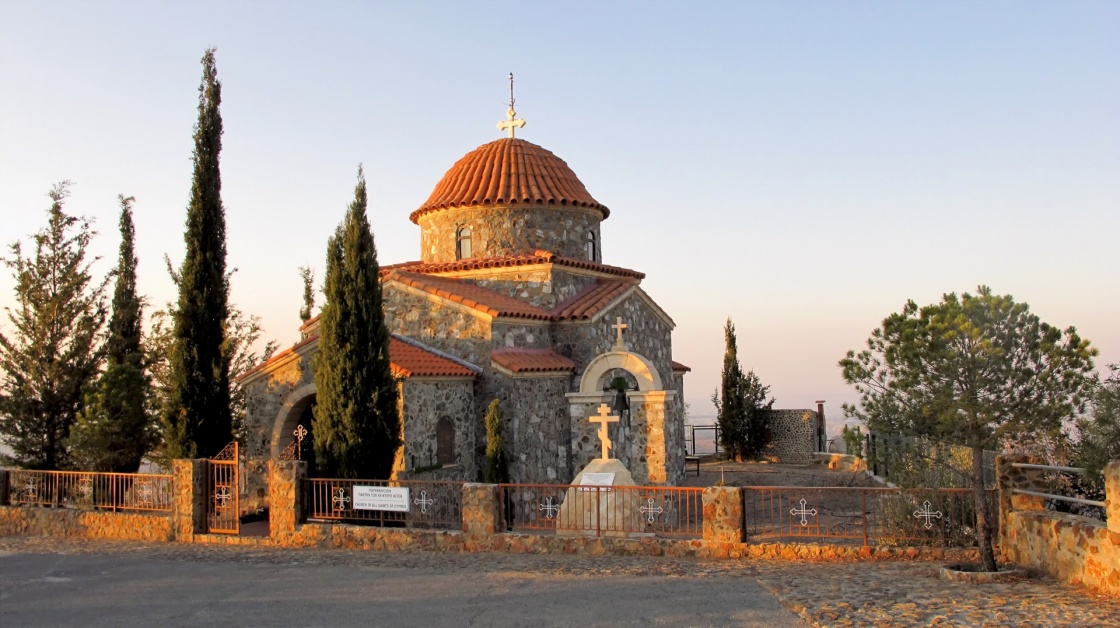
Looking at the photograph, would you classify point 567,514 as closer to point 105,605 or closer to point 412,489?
point 412,489

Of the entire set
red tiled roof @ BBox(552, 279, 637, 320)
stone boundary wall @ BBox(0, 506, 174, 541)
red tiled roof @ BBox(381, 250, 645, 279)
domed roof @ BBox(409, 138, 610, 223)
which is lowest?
stone boundary wall @ BBox(0, 506, 174, 541)

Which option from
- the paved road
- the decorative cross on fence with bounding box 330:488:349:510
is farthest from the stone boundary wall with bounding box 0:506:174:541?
the decorative cross on fence with bounding box 330:488:349:510

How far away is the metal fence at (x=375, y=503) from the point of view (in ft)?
41.2

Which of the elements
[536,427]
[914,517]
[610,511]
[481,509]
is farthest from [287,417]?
[914,517]

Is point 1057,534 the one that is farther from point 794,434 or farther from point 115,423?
point 794,434

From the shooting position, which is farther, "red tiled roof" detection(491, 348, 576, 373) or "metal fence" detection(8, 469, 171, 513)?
"red tiled roof" detection(491, 348, 576, 373)

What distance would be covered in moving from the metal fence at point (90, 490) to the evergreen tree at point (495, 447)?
213 inches

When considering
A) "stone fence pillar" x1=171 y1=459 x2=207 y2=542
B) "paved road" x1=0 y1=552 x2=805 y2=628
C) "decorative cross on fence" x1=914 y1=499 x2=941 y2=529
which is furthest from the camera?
"stone fence pillar" x1=171 y1=459 x2=207 y2=542

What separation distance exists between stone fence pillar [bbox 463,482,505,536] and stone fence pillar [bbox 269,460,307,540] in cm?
278

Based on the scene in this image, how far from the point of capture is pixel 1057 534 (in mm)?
9203

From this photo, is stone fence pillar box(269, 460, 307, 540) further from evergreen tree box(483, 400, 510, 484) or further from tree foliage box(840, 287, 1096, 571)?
tree foliage box(840, 287, 1096, 571)

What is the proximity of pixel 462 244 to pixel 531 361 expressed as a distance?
4861 mm

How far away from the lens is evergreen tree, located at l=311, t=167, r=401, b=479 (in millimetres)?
14648

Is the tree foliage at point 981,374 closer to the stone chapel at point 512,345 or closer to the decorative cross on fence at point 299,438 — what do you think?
the stone chapel at point 512,345
